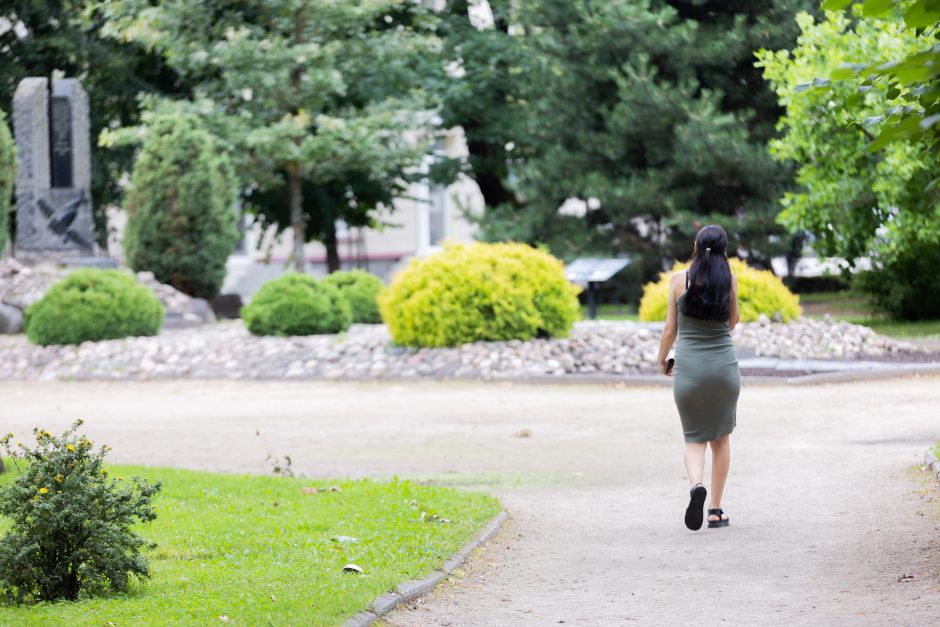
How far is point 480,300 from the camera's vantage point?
19.1 meters

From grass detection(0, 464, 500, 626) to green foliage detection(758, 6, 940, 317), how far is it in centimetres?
1111

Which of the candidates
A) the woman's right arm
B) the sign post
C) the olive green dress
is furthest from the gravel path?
the sign post

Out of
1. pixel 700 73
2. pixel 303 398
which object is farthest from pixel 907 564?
pixel 700 73

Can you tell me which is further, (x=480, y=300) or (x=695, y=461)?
(x=480, y=300)

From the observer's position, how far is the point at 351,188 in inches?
1379

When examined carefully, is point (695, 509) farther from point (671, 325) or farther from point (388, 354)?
point (388, 354)

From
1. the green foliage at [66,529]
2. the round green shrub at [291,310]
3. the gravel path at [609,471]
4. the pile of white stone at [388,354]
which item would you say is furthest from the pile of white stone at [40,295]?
the green foliage at [66,529]

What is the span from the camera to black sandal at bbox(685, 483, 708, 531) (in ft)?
26.5

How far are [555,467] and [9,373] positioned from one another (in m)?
12.0

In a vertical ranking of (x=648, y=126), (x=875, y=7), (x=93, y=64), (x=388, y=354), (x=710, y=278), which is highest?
(x=93, y=64)

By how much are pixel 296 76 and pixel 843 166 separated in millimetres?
14131

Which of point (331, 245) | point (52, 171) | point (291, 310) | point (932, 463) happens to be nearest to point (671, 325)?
point (932, 463)

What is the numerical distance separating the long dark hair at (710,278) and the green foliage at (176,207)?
66.3 feet

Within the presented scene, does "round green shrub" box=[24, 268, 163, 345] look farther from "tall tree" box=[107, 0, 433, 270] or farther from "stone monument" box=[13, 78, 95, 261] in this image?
"tall tree" box=[107, 0, 433, 270]
